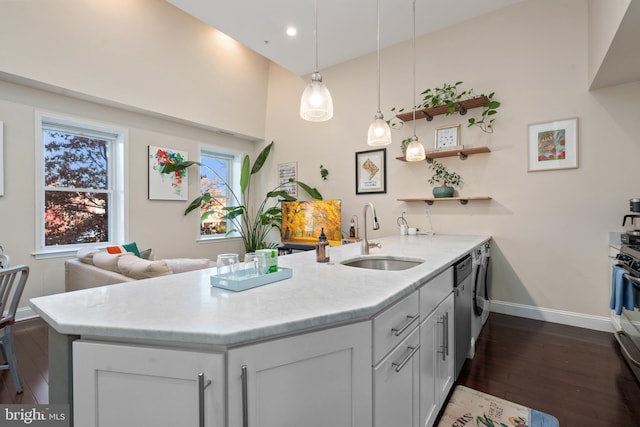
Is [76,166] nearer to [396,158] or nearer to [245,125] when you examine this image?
[245,125]

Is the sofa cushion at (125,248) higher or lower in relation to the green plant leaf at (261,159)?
lower

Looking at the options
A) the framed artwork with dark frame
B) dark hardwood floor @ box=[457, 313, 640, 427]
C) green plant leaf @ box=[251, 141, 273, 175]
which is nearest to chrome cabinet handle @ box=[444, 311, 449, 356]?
dark hardwood floor @ box=[457, 313, 640, 427]

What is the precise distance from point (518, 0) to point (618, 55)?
4.85 feet

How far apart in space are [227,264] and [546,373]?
7.92ft

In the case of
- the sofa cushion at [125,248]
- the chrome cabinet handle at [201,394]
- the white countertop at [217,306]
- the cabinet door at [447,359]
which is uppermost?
the white countertop at [217,306]

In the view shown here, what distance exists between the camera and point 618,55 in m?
2.34

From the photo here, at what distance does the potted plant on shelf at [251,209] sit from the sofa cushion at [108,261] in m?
1.94

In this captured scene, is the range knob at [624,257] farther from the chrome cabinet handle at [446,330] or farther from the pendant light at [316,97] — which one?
the pendant light at [316,97]

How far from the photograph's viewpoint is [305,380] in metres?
0.90

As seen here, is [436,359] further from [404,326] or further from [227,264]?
[227,264]

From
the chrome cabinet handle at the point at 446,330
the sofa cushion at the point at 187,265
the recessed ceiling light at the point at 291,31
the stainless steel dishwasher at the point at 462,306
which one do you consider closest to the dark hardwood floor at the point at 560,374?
the stainless steel dishwasher at the point at 462,306

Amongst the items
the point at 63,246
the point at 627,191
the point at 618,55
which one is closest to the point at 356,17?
the point at 618,55

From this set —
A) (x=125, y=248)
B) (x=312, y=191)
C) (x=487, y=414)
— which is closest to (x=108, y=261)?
(x=125, y=248)

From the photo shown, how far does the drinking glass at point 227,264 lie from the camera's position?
1.33m
